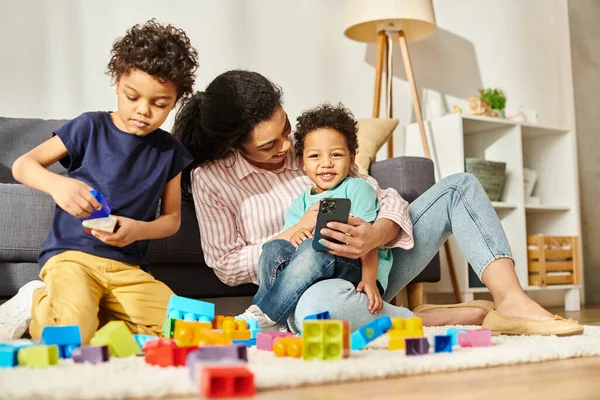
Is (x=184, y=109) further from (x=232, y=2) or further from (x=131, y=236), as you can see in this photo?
(x=232, y=2)

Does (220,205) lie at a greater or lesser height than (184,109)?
lesser

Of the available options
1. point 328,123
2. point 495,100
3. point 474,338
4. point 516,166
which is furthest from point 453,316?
point 495,100

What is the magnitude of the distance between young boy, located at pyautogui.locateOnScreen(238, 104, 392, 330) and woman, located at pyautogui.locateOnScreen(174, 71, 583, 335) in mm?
33

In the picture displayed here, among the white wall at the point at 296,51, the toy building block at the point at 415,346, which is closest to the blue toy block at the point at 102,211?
the toy building block at the point at 415,346

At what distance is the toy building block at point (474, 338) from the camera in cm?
134

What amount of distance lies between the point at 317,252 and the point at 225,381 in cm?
70

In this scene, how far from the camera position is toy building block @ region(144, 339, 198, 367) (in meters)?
1.05

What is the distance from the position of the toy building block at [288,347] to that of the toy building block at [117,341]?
0.83 feet

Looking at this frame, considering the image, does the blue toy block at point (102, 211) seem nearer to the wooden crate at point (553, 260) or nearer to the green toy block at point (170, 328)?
the green toy block at point (170, 328)

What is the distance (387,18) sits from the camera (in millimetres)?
3068

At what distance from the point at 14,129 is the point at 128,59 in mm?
1064

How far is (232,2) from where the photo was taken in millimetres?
3172

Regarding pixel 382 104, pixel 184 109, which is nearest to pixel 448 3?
pixel 382 104

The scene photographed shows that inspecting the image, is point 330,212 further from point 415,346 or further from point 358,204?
point 415,346
